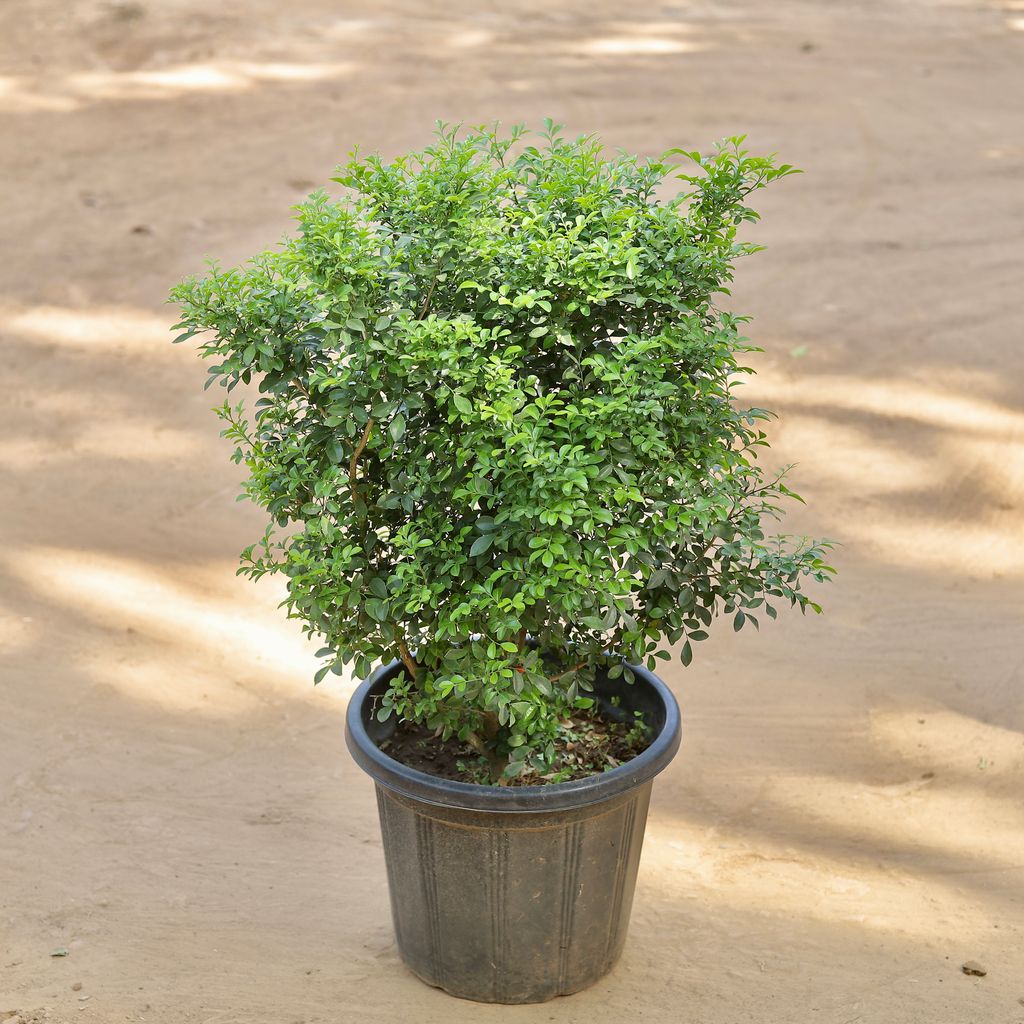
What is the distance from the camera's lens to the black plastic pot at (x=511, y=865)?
9.53 ft

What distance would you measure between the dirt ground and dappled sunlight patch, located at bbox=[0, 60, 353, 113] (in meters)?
0.05

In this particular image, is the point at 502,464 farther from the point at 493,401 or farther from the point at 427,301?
the point at 427,301

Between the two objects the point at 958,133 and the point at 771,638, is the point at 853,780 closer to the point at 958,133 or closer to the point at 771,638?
the point at 771,638

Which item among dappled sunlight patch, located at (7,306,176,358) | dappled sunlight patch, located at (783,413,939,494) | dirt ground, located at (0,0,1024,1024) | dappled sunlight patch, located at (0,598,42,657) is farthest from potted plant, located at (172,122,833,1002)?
dappled sunlight patch, located at (7,306,176,358)

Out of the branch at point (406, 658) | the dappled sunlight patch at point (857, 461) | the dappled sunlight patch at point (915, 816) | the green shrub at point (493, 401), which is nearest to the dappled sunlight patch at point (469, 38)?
the dappled sunlight patch at point (857, 461)

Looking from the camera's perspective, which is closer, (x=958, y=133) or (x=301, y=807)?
(x=301, y=807)

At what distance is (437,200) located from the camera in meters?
2.79

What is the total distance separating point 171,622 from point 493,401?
2.86 meters

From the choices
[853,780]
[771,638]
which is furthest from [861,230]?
[853,780]

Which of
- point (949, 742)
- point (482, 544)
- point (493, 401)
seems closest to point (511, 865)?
point (482, 544)

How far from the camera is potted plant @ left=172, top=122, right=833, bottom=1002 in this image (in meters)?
2.67

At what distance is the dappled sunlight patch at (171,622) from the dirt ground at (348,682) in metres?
0.02

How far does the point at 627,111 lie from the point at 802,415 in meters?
4.54

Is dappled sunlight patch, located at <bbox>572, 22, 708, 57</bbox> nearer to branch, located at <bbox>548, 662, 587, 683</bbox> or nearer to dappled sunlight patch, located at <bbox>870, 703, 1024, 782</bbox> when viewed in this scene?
dappled sunlight patch, located at <bbox>870, 703, 1024, 782</bbox>
